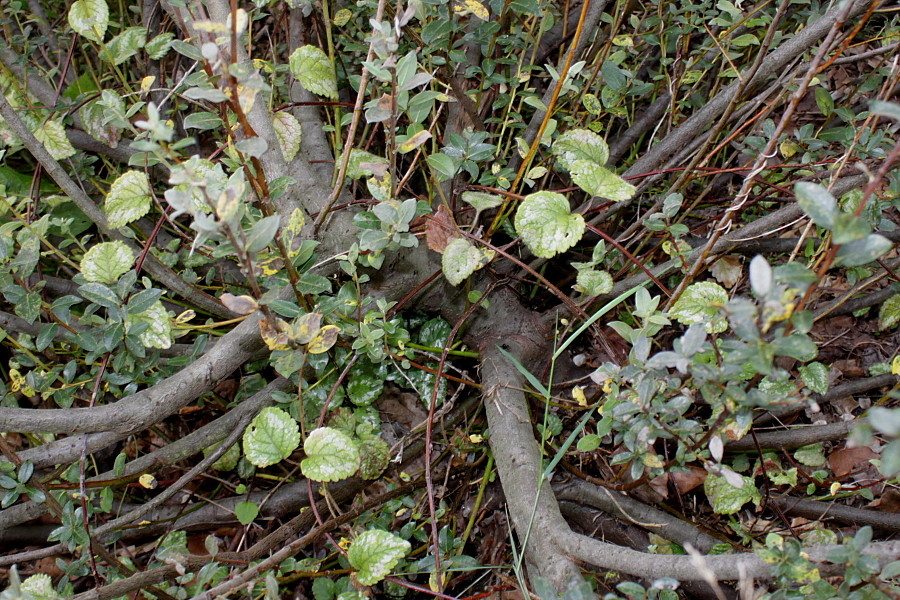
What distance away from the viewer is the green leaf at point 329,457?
125cm

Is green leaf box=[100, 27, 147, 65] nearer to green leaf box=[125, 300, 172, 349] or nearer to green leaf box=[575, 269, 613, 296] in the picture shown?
green leaf box=[125, 300, 172, 349]

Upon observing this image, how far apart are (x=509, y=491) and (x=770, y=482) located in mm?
744

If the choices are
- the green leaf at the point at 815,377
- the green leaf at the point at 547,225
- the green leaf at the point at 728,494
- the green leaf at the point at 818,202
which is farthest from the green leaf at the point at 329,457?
the green leaf at the point at 815,377

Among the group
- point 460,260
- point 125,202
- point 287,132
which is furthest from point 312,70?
point 460,260

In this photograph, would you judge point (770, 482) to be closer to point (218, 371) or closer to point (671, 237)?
point (671, 237)

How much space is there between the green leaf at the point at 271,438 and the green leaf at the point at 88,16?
121cm

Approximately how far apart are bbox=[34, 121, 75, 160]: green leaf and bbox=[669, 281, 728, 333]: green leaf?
1.81 m

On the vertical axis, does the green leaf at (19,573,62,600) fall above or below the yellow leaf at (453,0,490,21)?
below

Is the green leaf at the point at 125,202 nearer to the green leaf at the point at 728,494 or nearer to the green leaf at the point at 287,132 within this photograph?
the green leaf at the point at 287,132

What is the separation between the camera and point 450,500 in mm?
1706

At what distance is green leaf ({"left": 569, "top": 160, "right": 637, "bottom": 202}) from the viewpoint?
1.22 m

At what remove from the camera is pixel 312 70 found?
157 cm

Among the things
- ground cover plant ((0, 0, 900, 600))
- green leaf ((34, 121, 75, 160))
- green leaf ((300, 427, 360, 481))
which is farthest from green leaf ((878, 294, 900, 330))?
green leaf ((34, 121, 75, 160))

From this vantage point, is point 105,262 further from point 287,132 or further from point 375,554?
point 375,554
